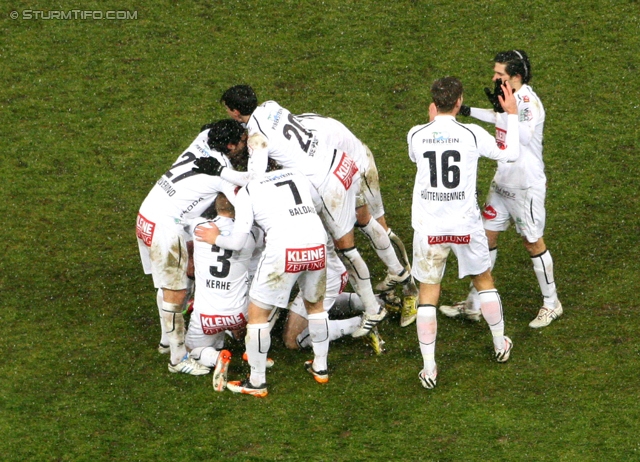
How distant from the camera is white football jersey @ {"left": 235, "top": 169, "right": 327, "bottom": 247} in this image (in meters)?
8.70

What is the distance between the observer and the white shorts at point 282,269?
28.4ft

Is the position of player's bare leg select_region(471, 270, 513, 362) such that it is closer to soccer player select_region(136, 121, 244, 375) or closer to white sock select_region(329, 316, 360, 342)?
white sock select_region(329, 316, 360, 342)

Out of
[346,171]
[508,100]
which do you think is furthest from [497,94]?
[346,171]

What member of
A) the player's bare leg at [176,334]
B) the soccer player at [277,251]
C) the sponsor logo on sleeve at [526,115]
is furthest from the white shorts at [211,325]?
the sponsor logo on sleeve at [526,115]

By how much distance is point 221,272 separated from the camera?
9203 mm

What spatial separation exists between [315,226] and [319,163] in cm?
104

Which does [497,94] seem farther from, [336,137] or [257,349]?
[257,349]

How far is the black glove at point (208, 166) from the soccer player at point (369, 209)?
1197 mm

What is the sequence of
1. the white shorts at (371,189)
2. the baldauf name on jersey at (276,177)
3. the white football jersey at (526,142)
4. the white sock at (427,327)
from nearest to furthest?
the white sock at (427,327)
the baldauf name on jersey at (276,177)
the white football jersey at (526,142)
the white shorts at (371,189)

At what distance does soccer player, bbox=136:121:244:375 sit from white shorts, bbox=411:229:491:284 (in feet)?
6.16

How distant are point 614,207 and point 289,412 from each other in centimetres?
537

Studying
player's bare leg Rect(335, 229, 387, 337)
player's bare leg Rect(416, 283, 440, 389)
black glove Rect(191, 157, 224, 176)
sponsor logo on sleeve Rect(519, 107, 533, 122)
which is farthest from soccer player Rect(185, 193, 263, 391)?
sponsor logo on sleeve Rect(519, 107, 533, 122)

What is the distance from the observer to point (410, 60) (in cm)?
1433

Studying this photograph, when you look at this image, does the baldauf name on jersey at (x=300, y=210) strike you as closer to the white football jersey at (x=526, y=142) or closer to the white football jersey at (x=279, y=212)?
the white football jersey at (x=279, y=212)
